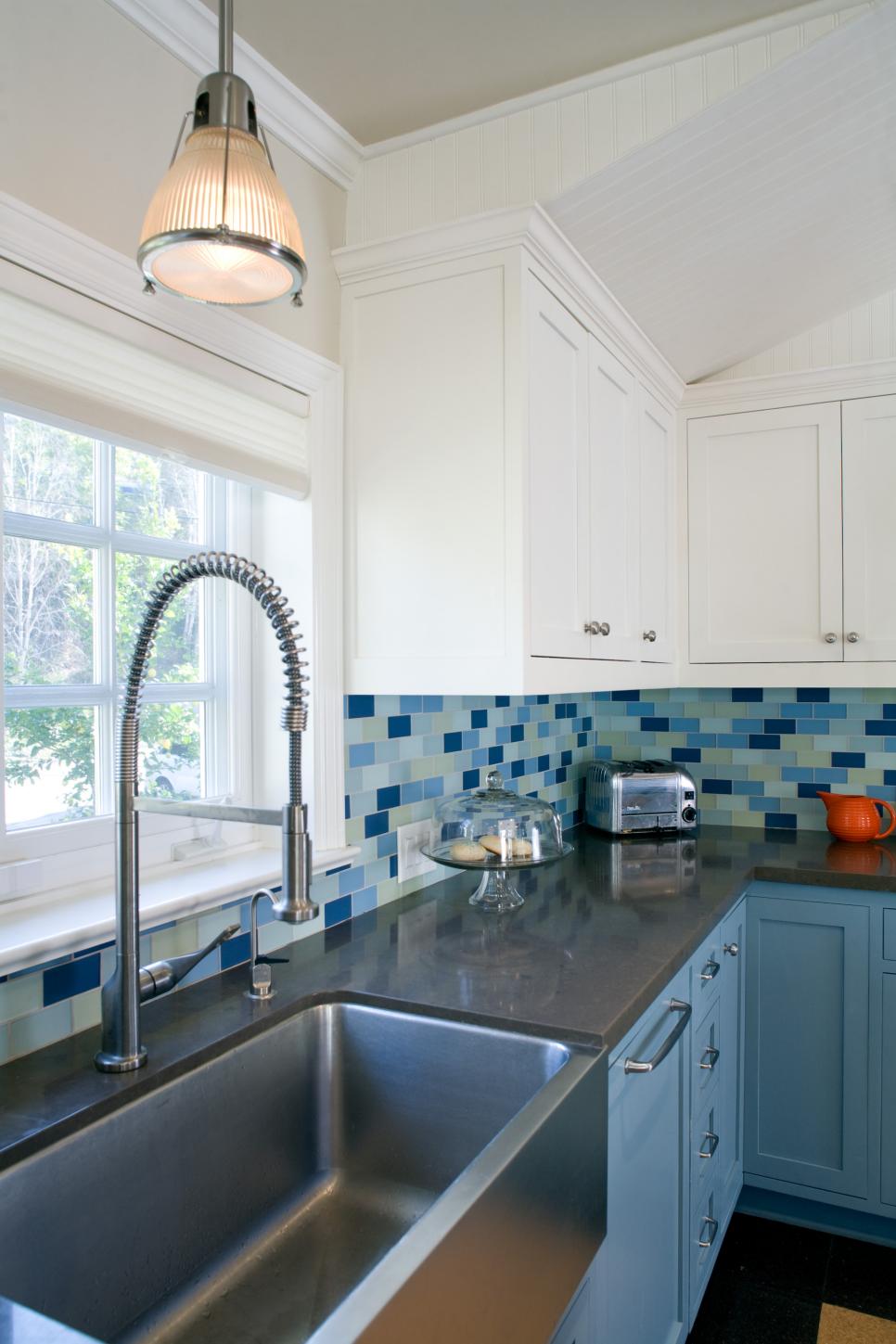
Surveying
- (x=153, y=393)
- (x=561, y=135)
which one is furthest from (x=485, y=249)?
(x=153, y=393)

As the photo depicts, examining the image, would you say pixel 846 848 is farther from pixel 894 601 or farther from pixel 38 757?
pixel 38 757

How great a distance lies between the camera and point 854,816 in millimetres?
2719

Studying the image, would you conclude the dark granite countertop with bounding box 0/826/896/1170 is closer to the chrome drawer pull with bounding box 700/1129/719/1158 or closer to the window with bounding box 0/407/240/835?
the window with bounding box 0/407/240/835

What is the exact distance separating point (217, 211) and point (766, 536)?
7.16 feet

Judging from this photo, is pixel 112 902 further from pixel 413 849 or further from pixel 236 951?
pixel 413 849

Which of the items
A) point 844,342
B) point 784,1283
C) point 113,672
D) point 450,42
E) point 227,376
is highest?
point 450,42

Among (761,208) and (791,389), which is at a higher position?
(761,208)

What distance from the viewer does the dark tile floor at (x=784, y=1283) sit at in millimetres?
2018

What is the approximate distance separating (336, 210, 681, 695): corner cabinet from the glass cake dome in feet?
0.89

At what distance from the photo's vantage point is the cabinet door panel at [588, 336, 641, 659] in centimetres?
211

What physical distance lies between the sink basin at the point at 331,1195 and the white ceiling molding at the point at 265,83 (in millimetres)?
1490

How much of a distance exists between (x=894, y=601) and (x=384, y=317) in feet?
5.41

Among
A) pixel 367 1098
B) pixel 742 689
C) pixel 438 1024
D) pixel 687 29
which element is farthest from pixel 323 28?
pixel 742 689

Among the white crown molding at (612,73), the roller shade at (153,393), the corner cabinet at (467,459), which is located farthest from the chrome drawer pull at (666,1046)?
the white crown molding at (612,73)
